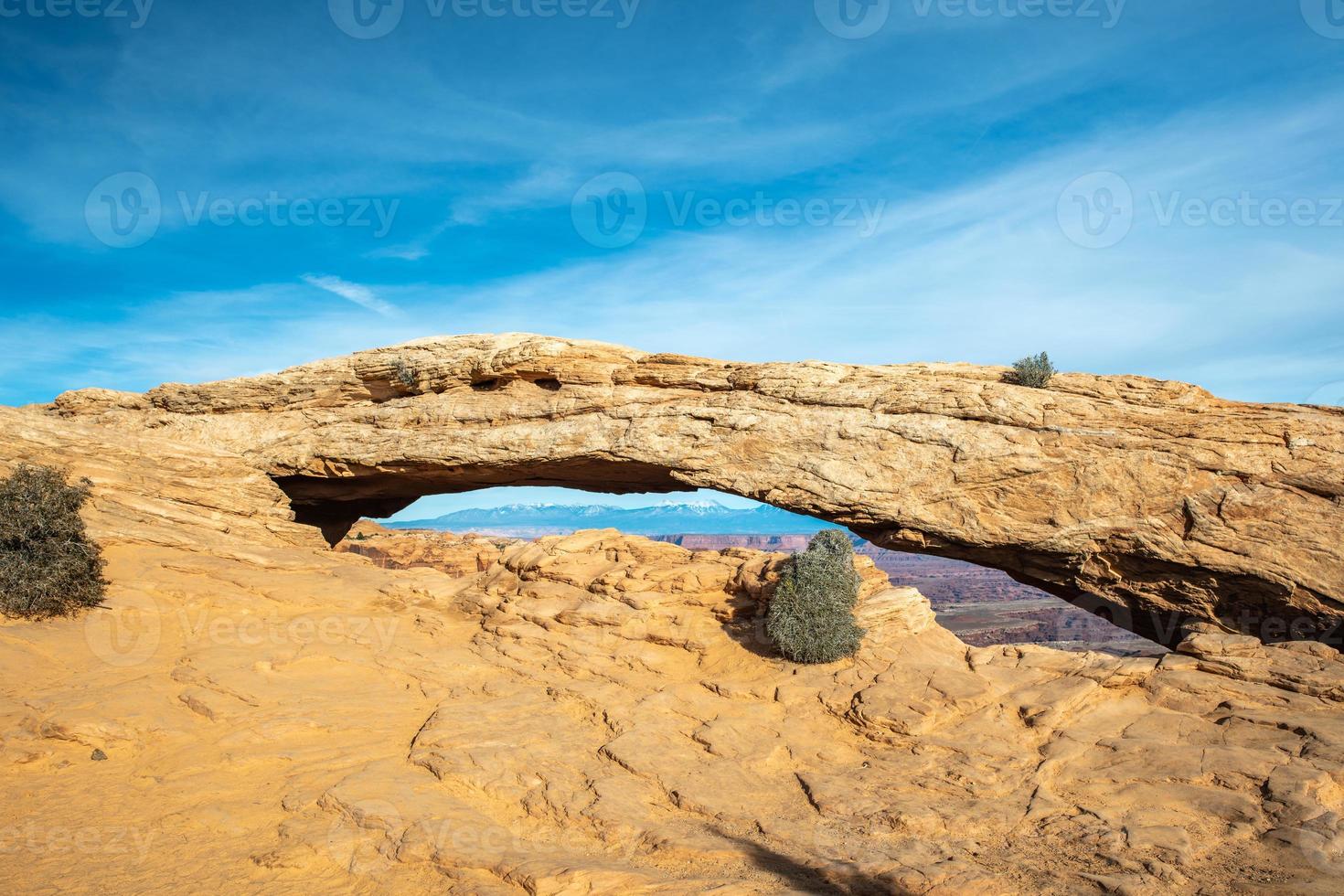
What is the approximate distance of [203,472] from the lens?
20.2 meters

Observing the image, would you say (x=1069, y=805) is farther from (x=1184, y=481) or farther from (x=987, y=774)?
(x=1184, y=481)

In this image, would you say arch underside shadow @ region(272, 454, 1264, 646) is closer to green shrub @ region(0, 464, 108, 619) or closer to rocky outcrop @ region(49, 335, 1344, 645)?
rocky outcrop @ region(49, 335, 1344, 645)

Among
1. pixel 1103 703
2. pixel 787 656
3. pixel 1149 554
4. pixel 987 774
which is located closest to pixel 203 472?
pixel 787 656

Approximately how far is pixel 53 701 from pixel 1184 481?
71.2 feet

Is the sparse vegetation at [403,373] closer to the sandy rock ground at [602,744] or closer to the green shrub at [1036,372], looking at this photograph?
the sandy rock ground at [602,744]

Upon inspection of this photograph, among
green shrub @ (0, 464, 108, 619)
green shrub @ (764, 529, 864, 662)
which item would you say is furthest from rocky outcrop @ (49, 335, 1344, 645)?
green shrub @ (0, 464, 108, 619)

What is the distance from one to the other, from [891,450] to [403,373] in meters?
14.4

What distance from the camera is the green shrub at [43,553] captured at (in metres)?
13.6

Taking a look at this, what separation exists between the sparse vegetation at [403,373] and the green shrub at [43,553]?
350 inches

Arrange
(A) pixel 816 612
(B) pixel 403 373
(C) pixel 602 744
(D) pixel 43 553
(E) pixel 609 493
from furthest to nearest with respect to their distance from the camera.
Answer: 1. (E) pixel 609 493
2. (B) pixel 403 373
3. (A) pixel 816 612
4. (D) pixel 43 553
5. (C) pixel 602 744

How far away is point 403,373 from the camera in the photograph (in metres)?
22.5

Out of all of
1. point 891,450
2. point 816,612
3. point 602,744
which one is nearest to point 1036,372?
Result: point 891,450

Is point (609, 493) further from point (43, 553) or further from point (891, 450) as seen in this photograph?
point (43, 553)

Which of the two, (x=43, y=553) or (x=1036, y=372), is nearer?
(x=43, y=553)
